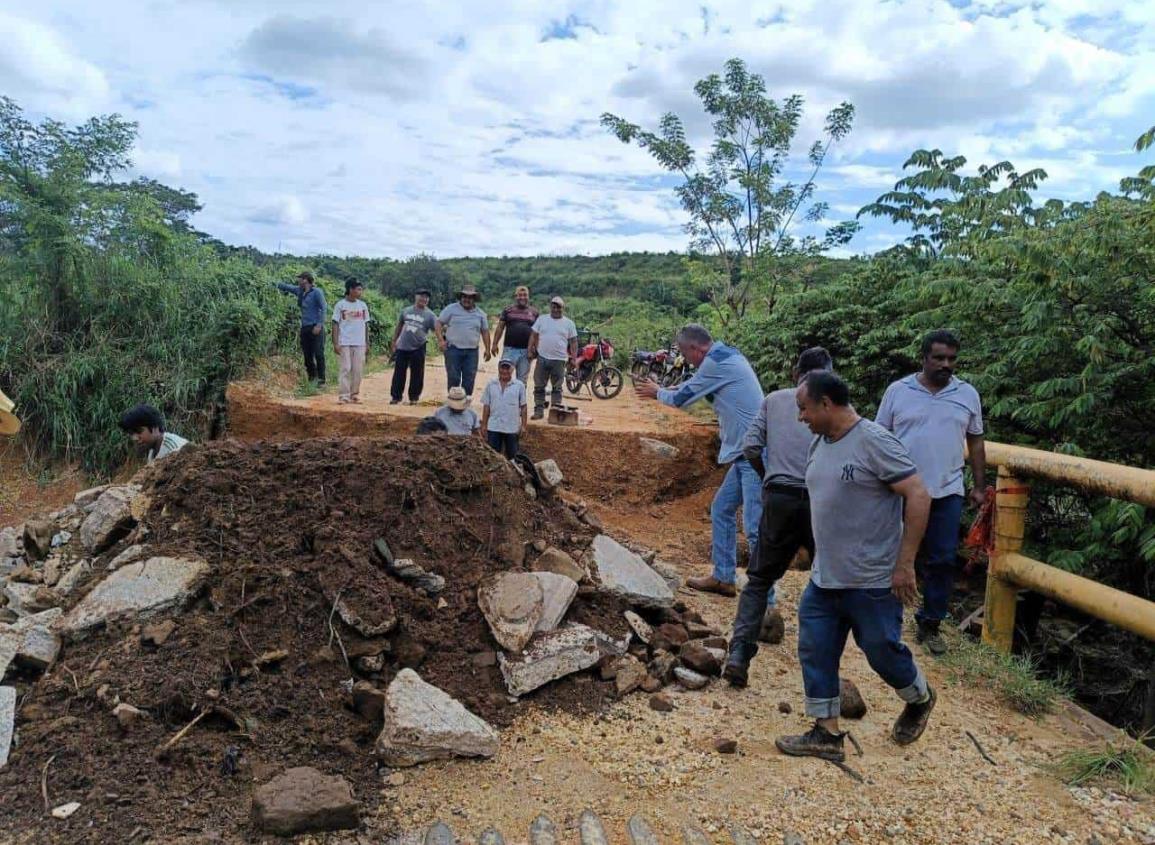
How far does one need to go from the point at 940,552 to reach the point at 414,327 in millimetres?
7232

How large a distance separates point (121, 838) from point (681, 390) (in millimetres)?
3387

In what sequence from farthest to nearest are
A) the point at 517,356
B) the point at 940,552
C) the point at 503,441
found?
the point at 517,356
the point at 503,441
the point at 940,552

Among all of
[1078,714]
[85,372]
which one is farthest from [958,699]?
[85,372]

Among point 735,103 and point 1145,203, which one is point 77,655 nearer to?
point 1145,203

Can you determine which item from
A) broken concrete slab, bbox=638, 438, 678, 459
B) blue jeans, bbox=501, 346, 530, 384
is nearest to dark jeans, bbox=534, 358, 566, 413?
blue jeans, bbox=501, 346, 530, 384

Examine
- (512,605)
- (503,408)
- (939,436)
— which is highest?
(939,436)

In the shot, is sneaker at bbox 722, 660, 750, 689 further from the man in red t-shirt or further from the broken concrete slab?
the man in red t-shirt

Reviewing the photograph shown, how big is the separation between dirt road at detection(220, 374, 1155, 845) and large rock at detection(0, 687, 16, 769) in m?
1.53

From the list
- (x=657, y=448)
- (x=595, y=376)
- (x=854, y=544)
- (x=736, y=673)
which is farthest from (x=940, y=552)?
(x=595, y=376)

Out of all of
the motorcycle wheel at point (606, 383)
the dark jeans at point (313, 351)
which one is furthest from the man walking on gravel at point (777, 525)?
the motorcycle wheel at point (606, 383)

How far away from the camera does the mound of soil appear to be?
3.19m

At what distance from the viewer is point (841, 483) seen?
3260mm

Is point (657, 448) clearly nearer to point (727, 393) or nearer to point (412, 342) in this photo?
point (412, 342)

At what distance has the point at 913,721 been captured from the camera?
356 cm
